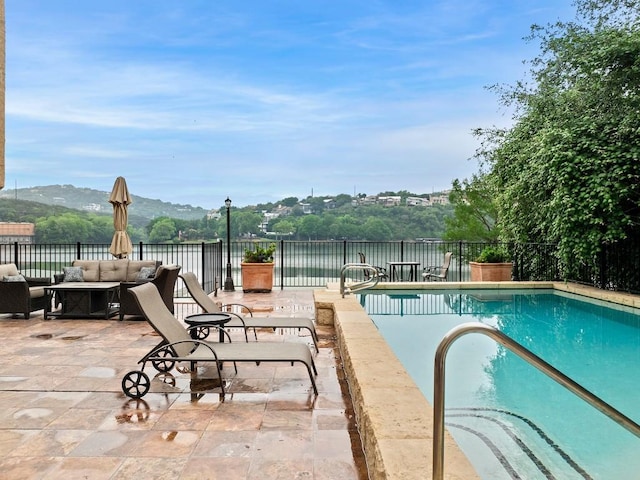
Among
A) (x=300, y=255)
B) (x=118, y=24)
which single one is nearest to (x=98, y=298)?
(x=300, y=255)

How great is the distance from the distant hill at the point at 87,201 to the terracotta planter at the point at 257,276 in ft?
21.6

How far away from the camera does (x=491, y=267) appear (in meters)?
12.7

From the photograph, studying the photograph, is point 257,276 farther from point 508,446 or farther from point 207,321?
point 508,446

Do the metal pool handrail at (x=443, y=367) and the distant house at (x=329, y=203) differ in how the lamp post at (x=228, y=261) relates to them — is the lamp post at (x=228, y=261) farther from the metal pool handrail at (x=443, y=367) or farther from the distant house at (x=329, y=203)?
the metal pool handrail at (x=443, y=367)

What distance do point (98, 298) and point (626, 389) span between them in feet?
22.5

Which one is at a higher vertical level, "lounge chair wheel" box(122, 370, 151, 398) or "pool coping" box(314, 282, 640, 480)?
"pool coping" box(314, 282, 640, 480)

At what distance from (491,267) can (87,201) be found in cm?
1545

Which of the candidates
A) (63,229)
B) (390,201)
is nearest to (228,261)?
(63,229)

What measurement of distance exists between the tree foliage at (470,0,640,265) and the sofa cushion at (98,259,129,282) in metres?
8.17

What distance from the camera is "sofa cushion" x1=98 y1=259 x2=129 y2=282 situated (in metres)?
8.76

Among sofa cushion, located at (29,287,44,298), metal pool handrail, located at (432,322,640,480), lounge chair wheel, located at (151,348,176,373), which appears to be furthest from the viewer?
sofa cushion, located at (29,287,44,298)

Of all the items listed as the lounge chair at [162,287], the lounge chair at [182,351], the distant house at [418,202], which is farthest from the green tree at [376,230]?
the lounge chair at [182,351]

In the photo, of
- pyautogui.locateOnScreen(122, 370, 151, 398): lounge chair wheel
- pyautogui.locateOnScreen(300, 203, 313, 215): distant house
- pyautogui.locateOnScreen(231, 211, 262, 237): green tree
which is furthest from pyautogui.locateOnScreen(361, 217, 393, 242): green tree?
pyautogui.locateOnScreen(122, 370, 151, 398): lounge chair wheel

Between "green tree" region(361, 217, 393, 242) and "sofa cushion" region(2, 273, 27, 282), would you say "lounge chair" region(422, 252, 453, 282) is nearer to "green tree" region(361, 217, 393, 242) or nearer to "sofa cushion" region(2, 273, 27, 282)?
"green tree" region(361, 217, 393, 242)
